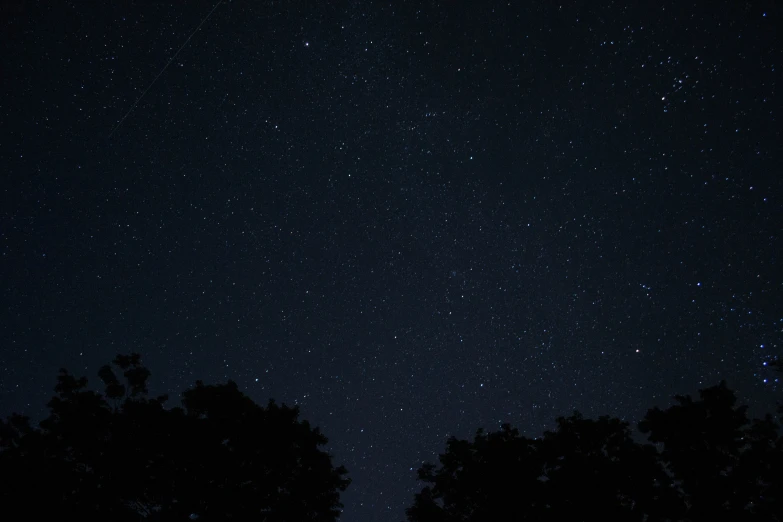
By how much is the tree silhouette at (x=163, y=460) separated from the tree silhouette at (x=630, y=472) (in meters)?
3.52

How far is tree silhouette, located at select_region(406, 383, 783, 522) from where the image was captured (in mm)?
10625

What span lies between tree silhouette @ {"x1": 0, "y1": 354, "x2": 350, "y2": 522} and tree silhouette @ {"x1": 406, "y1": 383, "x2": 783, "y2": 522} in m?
3.52

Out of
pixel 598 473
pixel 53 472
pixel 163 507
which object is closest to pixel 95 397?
pixel 53 472

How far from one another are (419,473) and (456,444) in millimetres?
1404

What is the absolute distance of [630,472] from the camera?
11188 mm

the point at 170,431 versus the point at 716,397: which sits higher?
the point at 716,397

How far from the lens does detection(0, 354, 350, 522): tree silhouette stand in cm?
1044

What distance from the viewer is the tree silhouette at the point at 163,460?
10.4 metres

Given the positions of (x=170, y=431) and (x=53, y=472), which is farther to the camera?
(x=170, y=431)

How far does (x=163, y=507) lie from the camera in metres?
10.9

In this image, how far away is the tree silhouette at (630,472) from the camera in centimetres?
1062

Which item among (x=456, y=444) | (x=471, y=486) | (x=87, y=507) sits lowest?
(x=87, y=507)

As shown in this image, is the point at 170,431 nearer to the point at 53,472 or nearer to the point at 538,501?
the point at 53,472

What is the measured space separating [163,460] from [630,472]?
1036 centimetres
